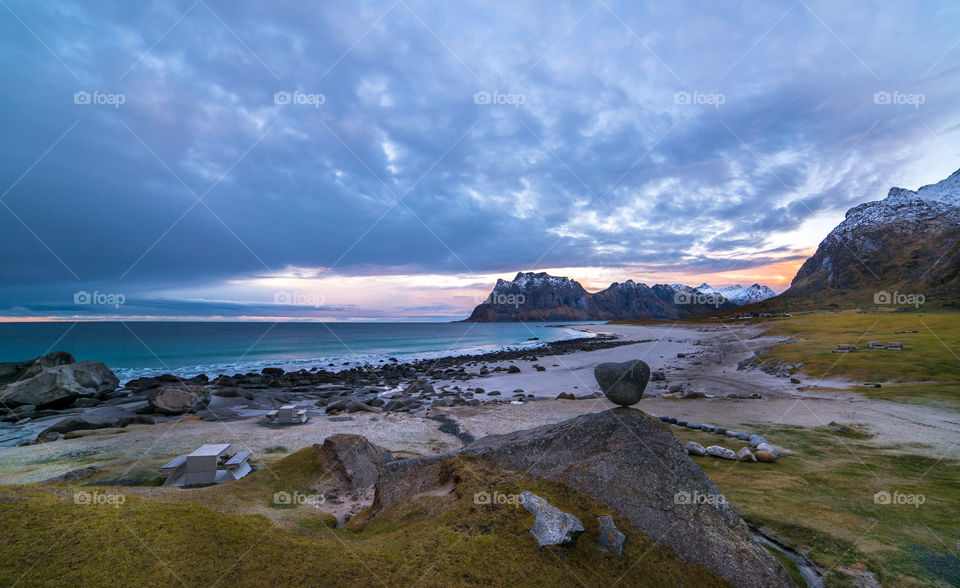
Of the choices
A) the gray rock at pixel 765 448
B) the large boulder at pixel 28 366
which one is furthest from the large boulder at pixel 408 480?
the large boulder at pixel 28 366

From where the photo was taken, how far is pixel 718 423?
14.8 metres

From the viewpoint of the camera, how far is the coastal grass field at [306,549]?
11.0 feet

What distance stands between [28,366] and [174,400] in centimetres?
2099

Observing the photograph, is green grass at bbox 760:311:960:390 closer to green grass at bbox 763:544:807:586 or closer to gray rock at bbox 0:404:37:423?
green grass at bbox 763:544:807:586

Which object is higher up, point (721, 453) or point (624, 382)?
point (624, 382)

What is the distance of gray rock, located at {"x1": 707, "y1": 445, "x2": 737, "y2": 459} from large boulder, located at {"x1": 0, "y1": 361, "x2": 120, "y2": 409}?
118 feet

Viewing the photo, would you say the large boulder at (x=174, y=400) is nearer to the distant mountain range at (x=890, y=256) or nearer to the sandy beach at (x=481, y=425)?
the sandy beach at (x=481, y=425)

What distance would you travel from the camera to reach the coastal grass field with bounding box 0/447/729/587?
3.36 meters

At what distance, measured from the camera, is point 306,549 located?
4273 millimetres

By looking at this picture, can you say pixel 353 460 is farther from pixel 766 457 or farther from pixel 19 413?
pixel 19 413

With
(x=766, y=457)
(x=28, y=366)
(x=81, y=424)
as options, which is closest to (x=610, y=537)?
(x=766, y=457)

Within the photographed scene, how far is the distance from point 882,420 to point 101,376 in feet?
152

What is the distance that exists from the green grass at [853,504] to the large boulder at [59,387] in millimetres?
35733

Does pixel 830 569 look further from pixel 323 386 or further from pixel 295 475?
pixel 323 386
